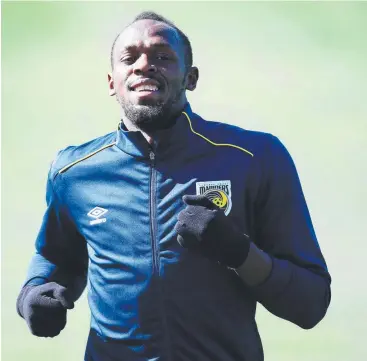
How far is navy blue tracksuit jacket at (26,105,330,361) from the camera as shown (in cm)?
352

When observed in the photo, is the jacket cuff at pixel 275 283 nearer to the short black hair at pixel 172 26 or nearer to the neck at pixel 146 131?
the neck at pixel 146 131

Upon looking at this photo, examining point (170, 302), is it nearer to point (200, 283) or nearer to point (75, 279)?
point (200, 283)

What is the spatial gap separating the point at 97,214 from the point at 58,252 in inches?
15.1

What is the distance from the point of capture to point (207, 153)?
378cm

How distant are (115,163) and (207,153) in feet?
1.39

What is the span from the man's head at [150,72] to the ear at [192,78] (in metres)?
0.01

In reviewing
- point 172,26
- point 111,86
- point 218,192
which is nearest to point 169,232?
point 218,192

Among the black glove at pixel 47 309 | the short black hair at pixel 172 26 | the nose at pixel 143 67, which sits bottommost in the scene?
the black glove at pixel 47 309

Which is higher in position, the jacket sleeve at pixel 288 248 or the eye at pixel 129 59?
the eye at pixel 129 59

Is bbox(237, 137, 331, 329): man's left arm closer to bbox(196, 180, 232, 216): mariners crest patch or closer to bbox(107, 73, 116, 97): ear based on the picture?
bbox(196, 180, 232, 216): mariners crest patch

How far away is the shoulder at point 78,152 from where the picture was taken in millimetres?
4020

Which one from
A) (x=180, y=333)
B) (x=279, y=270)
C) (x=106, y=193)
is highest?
(x=106, y=193)

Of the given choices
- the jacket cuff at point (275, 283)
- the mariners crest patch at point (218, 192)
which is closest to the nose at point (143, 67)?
the mariners crest patch at point (218, 192)

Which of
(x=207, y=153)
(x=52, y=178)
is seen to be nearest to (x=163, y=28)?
(x=207, y=153)
